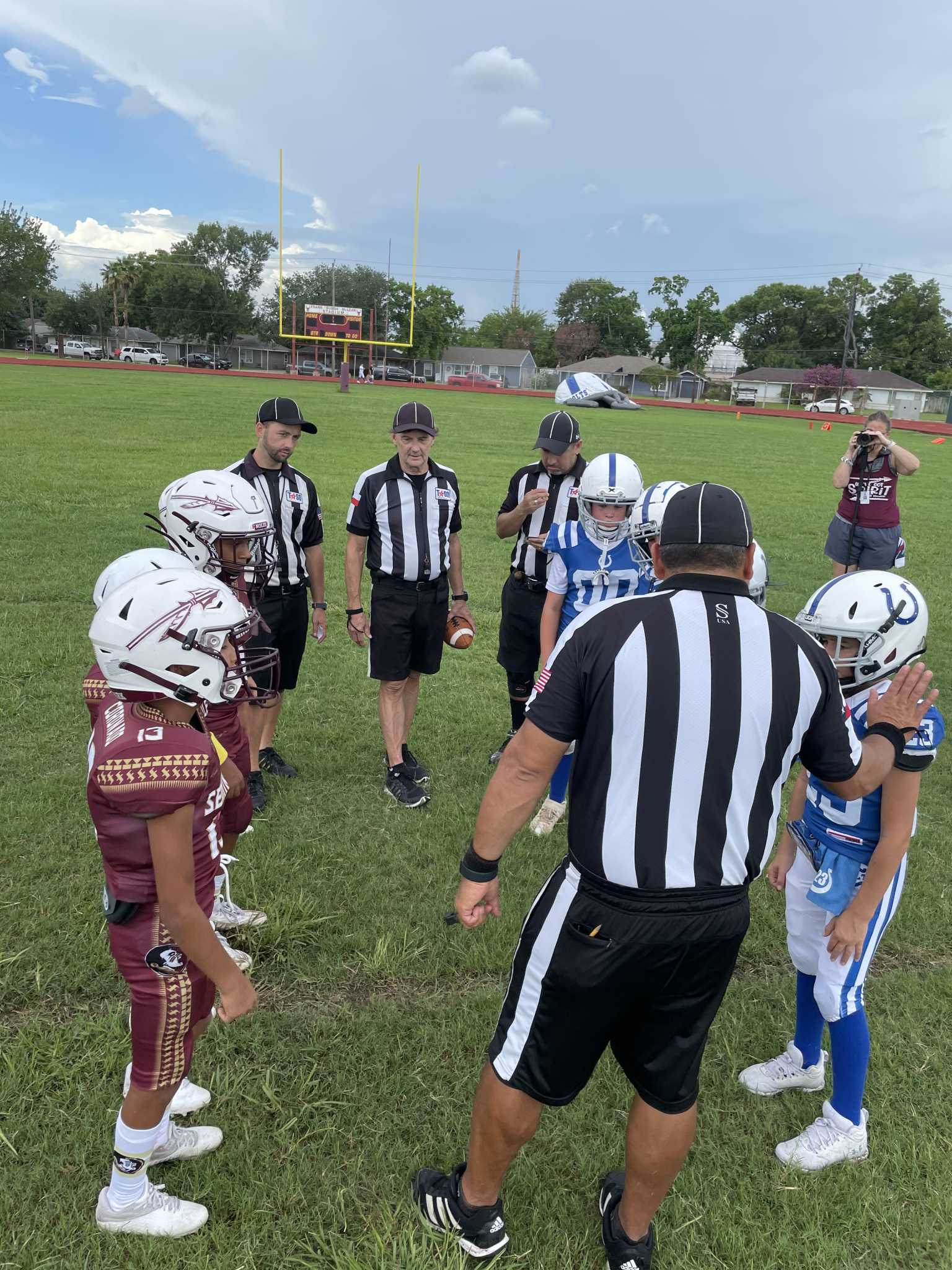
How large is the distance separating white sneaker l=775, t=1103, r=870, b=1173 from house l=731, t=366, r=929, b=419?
235 feet

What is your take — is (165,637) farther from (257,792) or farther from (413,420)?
(413,420)

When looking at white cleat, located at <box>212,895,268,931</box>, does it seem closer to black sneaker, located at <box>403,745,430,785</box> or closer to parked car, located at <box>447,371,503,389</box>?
black sneaker, located at <box>403,745,430,785</box>

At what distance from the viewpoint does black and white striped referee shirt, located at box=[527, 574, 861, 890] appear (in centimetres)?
193

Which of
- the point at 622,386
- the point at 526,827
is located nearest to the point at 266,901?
the point at 526,827

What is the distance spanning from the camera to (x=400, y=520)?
501cm

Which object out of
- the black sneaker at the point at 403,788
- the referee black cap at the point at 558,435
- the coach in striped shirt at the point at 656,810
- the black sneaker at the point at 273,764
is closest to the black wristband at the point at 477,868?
the coach in striped shirt at the point at 656,810

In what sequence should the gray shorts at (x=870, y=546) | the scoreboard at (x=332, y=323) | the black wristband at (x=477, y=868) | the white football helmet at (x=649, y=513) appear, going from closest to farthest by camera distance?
the black wristband at (x=477, y=868)
the white football helmet at (x=649, y=513)
the gray shorts at (x=870, y=546)
the scoreboard at (x=332, y=323)

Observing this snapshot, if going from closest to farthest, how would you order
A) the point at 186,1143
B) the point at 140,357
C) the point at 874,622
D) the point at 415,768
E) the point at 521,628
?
the point at 874,622 → the point at 186,1143 → the point at 415,768 → the point at 521,628 → the point at 140,357

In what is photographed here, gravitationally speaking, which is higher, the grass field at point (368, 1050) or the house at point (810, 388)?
the house at point (810, 388)

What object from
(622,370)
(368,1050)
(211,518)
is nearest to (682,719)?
(368,1050)

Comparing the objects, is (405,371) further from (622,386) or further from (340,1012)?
(340,1012)

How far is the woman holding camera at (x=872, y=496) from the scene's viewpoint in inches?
330

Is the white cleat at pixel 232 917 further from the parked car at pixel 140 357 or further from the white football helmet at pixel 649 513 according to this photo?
the parked car at pixel 140 357

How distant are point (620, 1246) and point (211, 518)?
2993 millimetres
